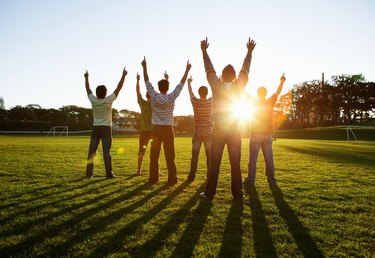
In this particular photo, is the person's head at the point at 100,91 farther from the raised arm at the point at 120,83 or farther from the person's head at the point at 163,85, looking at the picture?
the person's head at the point at 163,85

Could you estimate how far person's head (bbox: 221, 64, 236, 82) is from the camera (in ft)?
20.6

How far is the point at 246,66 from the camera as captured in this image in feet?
20.4

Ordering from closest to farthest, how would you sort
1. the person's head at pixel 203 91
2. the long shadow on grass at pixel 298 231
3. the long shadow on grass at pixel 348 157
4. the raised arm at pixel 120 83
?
1. the long shadow on grass at pixel 298 231
2. the raised arm at pixel 120 83
3. the person's head at pixel 203 91
4. the long shadow on grass at pixel 348 157

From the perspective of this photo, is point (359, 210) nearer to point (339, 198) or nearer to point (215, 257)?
point (339, 198)

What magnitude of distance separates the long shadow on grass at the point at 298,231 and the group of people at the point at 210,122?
2.89 ft

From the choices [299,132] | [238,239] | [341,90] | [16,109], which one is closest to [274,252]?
[238,239]

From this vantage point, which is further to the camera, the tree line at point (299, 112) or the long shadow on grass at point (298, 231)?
the tree line at point (299, 112)

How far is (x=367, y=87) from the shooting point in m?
81.0

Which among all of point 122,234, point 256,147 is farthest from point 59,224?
point 256,147

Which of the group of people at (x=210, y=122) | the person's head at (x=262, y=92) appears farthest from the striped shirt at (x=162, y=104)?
the person's head at (x=262, y=92)

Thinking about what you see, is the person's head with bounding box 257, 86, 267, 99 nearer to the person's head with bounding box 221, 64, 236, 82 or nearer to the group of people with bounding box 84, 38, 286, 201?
the group of people with bounding box 84, 38, 286, 201

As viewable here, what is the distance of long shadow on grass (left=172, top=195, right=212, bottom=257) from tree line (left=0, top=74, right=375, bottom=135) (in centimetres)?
7053

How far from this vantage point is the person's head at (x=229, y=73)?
20.6 feet

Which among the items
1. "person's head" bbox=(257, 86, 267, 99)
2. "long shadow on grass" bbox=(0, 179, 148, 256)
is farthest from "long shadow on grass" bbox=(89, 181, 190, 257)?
"person's head" bbox=(257, 86, 267, 99)
